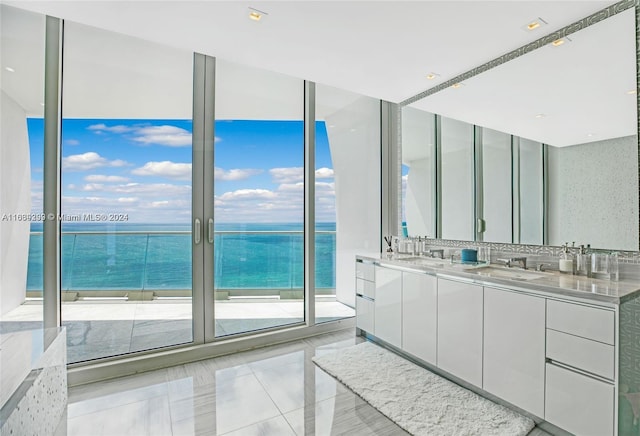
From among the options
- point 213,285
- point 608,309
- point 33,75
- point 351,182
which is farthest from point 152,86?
point 608,309

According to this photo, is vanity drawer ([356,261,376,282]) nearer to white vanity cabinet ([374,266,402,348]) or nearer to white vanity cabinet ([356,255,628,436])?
white vanity cabinet ([374,266,402,348])

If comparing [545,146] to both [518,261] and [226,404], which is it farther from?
[226,404]

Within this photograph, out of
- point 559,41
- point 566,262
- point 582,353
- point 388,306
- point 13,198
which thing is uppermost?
point 559,41

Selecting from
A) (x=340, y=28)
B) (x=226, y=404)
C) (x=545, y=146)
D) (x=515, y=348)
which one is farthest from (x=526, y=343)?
(x=340, y=28)

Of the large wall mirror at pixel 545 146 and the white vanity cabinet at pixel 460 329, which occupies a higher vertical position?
the large wall mirror at pixel 545 146

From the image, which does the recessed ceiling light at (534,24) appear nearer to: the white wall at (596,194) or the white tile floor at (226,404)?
the white wall at (596,194)

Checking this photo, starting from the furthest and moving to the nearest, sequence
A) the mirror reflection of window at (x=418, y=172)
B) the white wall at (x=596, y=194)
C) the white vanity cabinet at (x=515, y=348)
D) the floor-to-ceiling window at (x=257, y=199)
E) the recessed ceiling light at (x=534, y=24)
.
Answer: the mirror reflection of window at (x=418, y=172) → the floor-to-ceiling window at (x=257, y=199) → the recessed ceiling light at (x=534, y=24) → the white wall at (x=596, y=194) → the white vanity cabinet at (x=515, y=348)

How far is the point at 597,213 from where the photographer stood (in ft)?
7.18

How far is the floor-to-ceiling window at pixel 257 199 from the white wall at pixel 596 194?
222cm

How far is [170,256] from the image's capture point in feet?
9.64

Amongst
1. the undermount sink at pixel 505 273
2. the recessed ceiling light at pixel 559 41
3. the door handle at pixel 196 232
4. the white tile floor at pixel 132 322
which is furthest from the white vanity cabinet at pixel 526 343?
the door handle at pixel 196 232

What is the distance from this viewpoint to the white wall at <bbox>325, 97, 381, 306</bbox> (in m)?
3.79

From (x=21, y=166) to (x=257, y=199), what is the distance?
5.84ft

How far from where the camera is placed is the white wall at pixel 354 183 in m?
3.79
